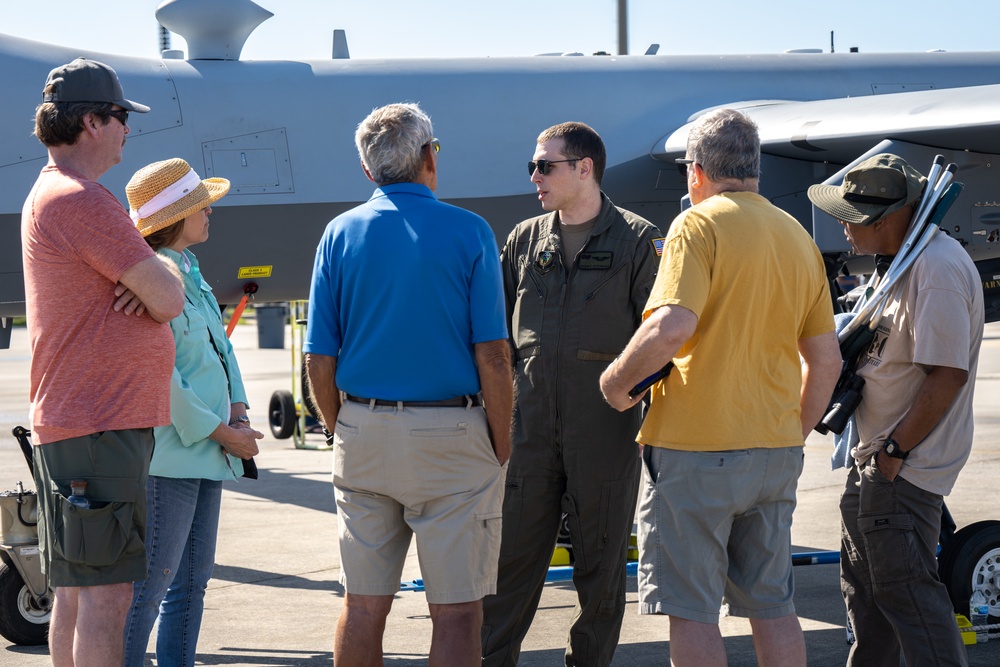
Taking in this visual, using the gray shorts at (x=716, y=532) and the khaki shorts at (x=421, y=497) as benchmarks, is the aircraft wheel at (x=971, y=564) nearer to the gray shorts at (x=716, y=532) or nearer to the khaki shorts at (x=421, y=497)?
the gray shorts at (x=716, y=532)

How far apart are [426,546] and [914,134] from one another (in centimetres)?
500

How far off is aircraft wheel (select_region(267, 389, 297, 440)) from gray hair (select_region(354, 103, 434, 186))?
30.3 ft

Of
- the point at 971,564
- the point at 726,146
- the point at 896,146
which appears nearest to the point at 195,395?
the point at 726,146

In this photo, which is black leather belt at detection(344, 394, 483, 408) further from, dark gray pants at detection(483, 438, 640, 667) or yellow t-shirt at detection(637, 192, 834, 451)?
dark gray pants at detection(483, 438, 640, 667)

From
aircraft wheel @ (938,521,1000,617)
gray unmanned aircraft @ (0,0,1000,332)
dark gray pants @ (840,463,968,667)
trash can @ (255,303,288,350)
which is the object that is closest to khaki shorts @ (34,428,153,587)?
dark gray pants @ (840,463,968,667)

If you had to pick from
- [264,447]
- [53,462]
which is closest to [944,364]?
[53,462]

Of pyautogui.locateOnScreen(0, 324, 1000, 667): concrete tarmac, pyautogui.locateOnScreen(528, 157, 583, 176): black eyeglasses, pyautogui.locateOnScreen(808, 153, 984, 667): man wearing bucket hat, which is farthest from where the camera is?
pyautogui.locateOnScreen(0, 324, 1000, 667): concrete tarmac

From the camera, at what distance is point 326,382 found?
3.63 m

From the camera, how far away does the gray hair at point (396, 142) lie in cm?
359

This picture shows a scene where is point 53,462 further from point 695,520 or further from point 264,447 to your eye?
point 264,447

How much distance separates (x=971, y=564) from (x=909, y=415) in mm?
1716

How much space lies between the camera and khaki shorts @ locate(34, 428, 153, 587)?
3287 mm

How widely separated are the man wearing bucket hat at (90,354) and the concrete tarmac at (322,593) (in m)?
1.78

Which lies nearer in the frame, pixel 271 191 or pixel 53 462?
pixel 53 462
